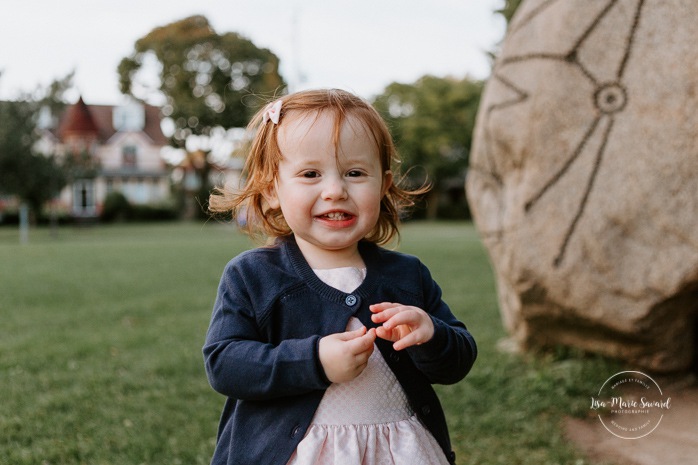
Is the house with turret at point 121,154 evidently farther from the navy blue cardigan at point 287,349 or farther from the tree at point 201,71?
the navy blue cardigan at point 287,349

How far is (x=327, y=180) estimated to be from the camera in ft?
5.96

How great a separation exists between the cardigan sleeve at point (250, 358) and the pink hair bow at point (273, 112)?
0.43 metres

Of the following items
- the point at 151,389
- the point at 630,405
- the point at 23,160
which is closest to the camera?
the point at 630,405

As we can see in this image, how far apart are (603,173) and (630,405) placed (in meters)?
1.21

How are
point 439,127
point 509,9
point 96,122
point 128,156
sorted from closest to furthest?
point 509,9 → point 96,122 → point 439,127 → point 128,156

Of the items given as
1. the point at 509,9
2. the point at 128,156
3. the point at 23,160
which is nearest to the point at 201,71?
the point at 128,156

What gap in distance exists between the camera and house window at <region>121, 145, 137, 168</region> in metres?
43.2

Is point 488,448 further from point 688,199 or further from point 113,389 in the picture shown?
point 113,389

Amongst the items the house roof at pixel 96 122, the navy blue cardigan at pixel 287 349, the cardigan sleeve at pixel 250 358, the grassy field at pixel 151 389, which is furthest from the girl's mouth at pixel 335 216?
the house roof at pixel 96 122

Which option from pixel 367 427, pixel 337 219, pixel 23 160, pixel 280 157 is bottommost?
pixel 23 160

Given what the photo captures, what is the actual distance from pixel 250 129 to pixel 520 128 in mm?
2263

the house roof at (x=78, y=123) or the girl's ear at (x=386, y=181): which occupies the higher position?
the girl's ear at (x=386, y=181)

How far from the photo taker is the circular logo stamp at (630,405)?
3535 millimetres

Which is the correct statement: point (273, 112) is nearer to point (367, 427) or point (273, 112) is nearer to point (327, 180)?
point (327, 180)
